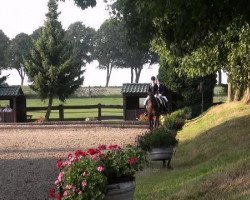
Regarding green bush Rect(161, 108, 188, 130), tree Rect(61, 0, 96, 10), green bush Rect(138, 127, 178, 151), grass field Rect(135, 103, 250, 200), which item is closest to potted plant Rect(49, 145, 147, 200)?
grass field Rect(135, 103, 250, 200)

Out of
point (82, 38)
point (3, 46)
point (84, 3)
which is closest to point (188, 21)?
point (84, 3)

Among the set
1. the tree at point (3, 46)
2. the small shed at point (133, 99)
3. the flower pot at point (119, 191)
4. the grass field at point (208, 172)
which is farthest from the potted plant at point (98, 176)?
the tree at point (3, 46)

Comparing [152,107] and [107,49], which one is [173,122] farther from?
[107,49]

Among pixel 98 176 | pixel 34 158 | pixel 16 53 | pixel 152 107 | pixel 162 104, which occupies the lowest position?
pixel 34 158

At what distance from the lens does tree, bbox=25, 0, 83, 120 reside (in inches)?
2047

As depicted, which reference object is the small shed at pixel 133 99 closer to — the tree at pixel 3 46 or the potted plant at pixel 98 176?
the potted plant at pixel 98 176

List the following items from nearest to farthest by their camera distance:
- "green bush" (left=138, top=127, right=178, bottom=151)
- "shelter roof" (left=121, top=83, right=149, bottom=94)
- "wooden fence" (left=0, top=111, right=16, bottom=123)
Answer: "green bush" (left=138, top=127, right=178, bottom=151)
"shelter roof" (left=121, top=83, right=149, bottom=94)
"wooden fence" (left=0, top=111, right=16, bottom=123)

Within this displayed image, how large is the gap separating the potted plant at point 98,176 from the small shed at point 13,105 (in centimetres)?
3705

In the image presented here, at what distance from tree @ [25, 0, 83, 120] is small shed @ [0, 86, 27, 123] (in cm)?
568

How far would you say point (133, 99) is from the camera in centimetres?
4472

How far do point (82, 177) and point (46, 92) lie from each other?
46012mm

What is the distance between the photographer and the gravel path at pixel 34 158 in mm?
12961

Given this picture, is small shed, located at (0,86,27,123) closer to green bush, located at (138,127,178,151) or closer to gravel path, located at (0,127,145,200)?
gravel path, located at (0,127,145,200)

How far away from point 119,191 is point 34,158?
12587mm
